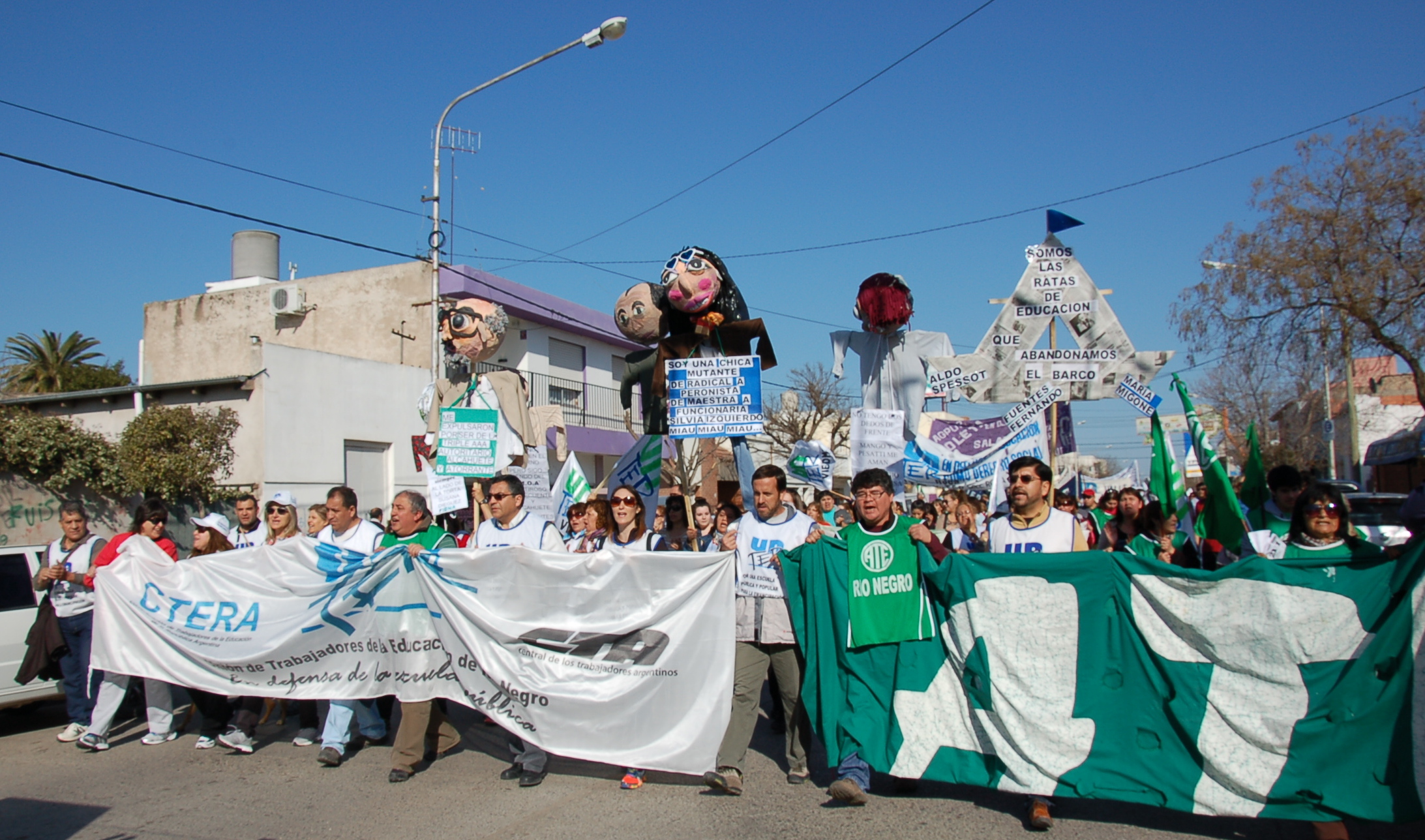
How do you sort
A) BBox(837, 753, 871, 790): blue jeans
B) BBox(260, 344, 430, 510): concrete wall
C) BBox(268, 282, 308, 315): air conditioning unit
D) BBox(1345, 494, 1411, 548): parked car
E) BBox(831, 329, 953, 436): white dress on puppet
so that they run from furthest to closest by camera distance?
BBox(268, 282, 308, 315): air conditioning unit → BBox(260, 344, 430, 510): concrete wall → BBox(1345, 494, 1411, 548): parked car → BBox(831, 329, 953, 436): white dress on puppet → BBox(837, 753, 871, 790): blue jeans

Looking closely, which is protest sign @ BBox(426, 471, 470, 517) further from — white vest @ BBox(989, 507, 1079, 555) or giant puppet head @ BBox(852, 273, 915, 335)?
white vest @ BBox(989, 507, 1079, 555)

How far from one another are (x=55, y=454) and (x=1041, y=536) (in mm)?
16051

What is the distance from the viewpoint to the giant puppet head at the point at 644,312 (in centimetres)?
931

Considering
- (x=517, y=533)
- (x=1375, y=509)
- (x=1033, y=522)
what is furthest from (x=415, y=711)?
(x=1375, y=509)

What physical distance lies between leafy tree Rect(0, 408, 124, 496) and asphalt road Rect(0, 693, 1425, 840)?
10.6m

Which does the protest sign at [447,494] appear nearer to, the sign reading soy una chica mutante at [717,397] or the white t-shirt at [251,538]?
the white t-shirt at [251,538]

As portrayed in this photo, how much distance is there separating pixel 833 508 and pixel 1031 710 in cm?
598

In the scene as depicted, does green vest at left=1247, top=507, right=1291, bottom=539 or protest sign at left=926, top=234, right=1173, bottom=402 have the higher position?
protest sign at left=926, top=234, right=1173, bottom=402

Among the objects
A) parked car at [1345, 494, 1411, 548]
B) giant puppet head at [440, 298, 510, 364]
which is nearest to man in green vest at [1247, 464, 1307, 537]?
parked car at [1345, 494, 1411, 548]

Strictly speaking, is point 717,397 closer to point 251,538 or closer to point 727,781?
point 727,781

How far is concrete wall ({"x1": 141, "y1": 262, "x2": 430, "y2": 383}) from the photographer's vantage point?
24.4 m

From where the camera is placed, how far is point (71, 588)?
7324mm

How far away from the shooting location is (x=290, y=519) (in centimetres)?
789

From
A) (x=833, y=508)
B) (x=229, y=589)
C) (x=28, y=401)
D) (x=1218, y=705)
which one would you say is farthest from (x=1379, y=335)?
(x=28, y=401)
